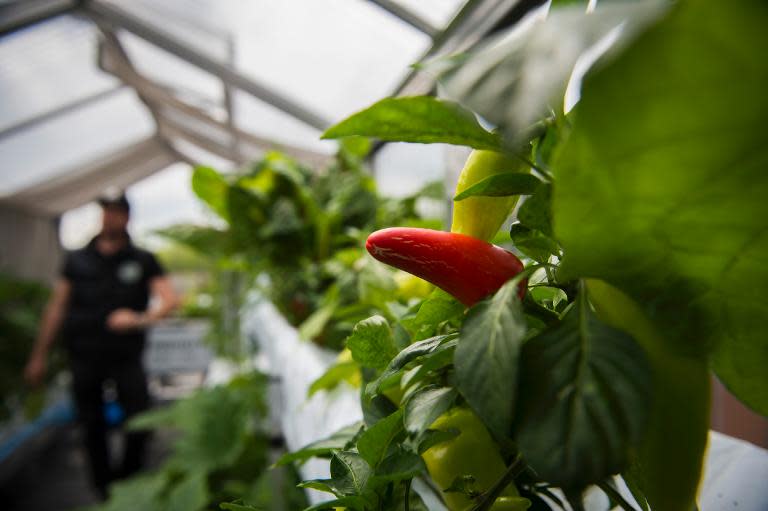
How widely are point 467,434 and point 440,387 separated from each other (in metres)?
0.03

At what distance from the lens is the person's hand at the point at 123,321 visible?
2152 millimetres

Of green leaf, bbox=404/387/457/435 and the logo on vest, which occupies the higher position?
green leaf, bbox=404/387/457/435

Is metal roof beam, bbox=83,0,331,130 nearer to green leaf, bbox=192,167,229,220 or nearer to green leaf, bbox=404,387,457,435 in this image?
green leaf, bbox=192,167,229,220

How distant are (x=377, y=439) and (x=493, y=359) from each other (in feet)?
0.27

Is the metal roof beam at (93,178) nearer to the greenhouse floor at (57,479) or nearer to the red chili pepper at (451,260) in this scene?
the greenhouse floor at (57,479)

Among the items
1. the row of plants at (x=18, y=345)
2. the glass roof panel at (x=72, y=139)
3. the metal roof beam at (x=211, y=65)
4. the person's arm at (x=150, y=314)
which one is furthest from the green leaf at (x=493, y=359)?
the glass roof panel at (x=72, y=139)

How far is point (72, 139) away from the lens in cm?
388

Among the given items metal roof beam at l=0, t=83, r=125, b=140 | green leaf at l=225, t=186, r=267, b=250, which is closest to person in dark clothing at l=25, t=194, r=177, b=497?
green leaf at l=225, t=186, r=267, b=250

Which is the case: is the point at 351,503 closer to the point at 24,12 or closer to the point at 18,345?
the point at 24,12

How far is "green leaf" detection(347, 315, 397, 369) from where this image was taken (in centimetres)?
24

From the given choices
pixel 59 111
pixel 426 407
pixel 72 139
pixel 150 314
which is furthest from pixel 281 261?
pixel 72 139

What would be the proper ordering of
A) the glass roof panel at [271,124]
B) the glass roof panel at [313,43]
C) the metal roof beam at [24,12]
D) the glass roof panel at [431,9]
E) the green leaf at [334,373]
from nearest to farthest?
the green leaf at [334,373]
the glass roof panel at [431,9]
the glass roof panel at [313,43]
the metal roof beam at [24,12]
the glass roof panel at [271,124]

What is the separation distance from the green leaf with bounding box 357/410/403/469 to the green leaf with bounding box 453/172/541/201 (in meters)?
0.10

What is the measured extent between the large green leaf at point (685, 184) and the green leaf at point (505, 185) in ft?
0.14
